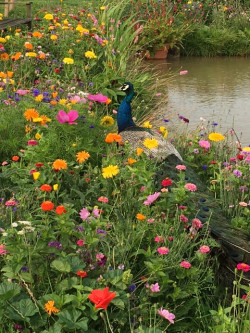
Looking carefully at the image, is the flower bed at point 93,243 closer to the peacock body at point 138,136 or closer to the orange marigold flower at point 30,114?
the orange marigold flower at point 30,114

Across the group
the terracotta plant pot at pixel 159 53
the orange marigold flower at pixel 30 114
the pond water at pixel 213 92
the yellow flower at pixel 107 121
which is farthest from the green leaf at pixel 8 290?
the terracotta plant pot at pixel 159 53

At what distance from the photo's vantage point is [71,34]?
7.46m

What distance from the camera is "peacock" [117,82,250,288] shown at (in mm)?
2979

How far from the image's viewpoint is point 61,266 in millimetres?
2297

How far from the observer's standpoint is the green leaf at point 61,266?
228 centimetres

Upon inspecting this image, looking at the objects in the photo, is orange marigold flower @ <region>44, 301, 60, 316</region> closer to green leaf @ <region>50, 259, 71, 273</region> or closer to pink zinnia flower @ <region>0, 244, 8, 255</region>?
green leaf @ <region>50, 259, 71, 273</region>

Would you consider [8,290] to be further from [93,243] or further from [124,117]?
[124,117]

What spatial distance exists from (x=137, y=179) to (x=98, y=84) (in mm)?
3459

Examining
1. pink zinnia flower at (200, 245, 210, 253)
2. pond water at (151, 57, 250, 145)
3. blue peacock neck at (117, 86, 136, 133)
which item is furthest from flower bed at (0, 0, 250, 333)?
pond water at (151, 57, 250, 145)

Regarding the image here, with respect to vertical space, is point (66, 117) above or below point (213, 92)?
above

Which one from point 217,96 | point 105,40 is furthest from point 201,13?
point 105,40

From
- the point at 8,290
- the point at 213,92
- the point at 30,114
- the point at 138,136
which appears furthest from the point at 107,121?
the point at 213,92

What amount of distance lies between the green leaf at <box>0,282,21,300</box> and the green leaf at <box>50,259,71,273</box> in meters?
0.16

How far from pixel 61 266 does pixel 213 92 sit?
6.31 meters
